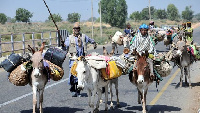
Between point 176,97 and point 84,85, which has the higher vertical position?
point 84,85

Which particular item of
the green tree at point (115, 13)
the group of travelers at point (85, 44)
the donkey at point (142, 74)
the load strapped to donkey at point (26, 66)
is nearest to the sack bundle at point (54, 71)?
the load strapped to donkey at point (26, 66)

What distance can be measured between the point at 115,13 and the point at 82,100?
14260 cm

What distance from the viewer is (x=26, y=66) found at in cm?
815

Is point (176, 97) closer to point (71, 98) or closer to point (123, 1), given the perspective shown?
point (71, 98)

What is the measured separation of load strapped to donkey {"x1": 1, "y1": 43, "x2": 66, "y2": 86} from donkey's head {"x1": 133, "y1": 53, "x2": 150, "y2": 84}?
2.04 metres

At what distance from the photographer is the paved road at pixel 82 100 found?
945cm

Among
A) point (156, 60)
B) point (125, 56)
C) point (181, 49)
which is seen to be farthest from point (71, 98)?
point (181, 49)

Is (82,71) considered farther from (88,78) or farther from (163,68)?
(163,68)

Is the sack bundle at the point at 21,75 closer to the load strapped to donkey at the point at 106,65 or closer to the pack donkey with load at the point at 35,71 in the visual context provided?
the pack donkey with load at the point at 35,71

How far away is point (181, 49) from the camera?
1284cm

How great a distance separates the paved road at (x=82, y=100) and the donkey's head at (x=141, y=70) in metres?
1.27

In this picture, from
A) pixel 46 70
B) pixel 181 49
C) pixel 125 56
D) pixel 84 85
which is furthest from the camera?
pixel 181 49

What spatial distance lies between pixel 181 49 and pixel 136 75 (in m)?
5.00

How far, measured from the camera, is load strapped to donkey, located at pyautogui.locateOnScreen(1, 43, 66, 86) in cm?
835
